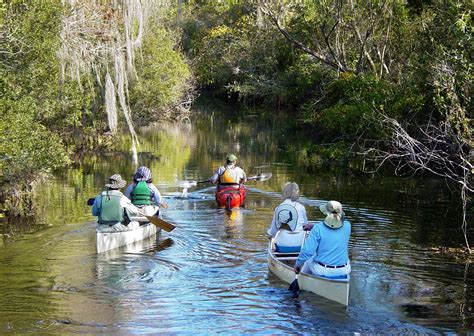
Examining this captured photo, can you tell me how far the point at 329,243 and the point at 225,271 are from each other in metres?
3.03

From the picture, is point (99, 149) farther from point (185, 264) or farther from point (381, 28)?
point (185, 264)

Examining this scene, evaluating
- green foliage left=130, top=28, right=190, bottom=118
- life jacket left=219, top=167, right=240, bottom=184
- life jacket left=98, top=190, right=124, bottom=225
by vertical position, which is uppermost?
green foliage left=130, top=28, right=190, bottom=118

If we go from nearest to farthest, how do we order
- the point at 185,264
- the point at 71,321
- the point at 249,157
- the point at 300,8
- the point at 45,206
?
1. the point at 71,321
2. the point at 185,264
3. the point at 45,206
4. the point at 249,157
5. the point at 300,8

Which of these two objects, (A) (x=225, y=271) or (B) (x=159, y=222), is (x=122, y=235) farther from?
(A) (x=225, y=271)

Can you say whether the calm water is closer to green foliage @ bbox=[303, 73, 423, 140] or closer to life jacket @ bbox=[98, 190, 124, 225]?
life jacket @ bbox=[98, 190, 124, 225]

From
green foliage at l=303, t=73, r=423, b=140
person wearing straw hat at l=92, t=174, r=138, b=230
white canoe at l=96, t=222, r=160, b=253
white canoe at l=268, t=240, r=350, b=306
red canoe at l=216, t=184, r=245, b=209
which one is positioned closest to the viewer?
white canoe at l=268, t=240, r=350, b=306

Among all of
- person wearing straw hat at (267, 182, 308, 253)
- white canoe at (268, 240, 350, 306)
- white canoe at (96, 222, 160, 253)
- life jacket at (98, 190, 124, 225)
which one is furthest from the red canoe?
white canoe at (268, 240, 350, 306)

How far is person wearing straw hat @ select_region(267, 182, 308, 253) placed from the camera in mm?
12312

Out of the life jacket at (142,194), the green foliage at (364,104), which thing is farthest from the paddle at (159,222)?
the green foliage at (364,104)

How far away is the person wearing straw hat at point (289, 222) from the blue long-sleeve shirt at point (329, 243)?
54.9 inches

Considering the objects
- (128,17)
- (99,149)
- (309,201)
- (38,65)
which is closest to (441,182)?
(309,201)

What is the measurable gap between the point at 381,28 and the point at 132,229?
67.1ft

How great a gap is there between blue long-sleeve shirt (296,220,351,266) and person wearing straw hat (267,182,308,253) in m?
1.39

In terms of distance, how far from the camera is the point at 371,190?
22.1 meters
